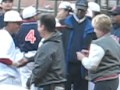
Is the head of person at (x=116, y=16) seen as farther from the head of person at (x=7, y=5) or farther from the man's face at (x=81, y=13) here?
the head of person at (x=7, y=5)

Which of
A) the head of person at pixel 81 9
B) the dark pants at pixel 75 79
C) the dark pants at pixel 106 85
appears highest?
the head of person at pixel 81 9

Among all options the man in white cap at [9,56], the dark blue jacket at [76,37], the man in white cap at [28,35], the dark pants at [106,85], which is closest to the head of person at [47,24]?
the man in white cap at [9,56]

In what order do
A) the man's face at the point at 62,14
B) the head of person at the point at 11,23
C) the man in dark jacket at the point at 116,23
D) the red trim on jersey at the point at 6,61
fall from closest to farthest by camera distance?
the red trim on jersey at the point at 6,61 → the head of person at the point at 11,23 → the man in dark jacket at the point at 116,23 → the man's face at the point at 62,14

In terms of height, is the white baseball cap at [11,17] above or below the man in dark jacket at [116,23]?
above

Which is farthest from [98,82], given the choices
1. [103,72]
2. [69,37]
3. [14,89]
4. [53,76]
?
[14,89]

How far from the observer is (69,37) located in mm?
9117

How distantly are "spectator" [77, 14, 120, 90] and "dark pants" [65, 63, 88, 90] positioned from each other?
74.6 inches

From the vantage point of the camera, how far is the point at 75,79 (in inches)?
367

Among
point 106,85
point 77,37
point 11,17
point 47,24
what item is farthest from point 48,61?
point 77,37

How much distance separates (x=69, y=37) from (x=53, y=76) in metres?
1.98

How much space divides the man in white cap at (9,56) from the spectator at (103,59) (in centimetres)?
99

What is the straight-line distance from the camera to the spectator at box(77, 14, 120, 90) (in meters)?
7.16

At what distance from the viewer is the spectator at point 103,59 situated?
7.16 meters

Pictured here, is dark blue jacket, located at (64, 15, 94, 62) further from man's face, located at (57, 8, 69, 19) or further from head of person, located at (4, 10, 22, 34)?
head of person, located at (4, 10, 22, 34)
